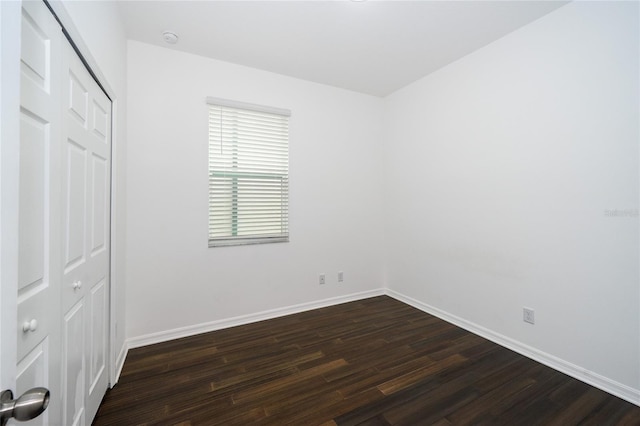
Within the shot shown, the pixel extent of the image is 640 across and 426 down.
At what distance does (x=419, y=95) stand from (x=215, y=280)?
326cm

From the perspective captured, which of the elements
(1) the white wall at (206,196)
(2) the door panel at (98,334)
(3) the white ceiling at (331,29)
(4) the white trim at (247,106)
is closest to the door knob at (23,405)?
(2) the door panel at (98,334)

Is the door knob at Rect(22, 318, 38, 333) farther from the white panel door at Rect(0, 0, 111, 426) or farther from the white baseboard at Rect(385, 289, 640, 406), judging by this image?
the white baseboard at Rect(385, 289, 640, 406)

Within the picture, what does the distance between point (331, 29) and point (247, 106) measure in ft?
3.83

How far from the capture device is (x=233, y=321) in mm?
2930

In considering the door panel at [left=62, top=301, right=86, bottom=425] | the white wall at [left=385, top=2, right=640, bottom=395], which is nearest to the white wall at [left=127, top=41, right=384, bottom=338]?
the white wall at [left=385, top=2, right=640, bottom=395]

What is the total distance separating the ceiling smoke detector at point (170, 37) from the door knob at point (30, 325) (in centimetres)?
249

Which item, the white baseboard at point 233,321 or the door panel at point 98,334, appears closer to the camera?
the door panel at point 98,334

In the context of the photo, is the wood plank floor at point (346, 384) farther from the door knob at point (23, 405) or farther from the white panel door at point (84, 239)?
the door knob at point (23, 405)

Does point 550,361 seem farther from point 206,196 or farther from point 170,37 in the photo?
point 170,37

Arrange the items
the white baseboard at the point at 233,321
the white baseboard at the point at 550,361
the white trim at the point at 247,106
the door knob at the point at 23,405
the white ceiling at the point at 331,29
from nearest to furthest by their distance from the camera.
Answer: the door knob at the point at 23,405 < the white baseboard at the point at 550,361 < the white ceiling at the point at 331,29 < the white baseboard at the point at 233,321 < the white trim at the point at 247,106

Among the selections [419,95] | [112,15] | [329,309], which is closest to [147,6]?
[112,15]

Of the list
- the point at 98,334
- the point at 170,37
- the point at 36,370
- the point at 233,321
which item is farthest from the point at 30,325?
the point at 170,37

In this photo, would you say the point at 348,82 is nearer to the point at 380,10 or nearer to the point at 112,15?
the point at 380,10

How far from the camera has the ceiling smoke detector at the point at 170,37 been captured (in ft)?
7.90
